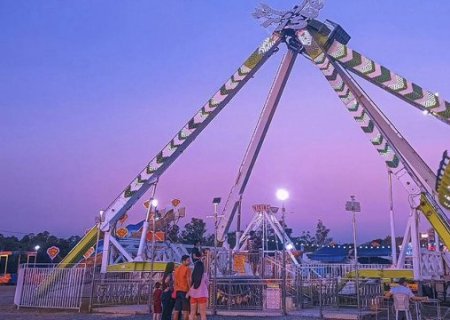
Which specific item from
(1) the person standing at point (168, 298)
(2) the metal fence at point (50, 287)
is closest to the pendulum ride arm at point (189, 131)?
(2) the metal fence at point (50, 287)

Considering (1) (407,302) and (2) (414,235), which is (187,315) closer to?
(1) (407,302)

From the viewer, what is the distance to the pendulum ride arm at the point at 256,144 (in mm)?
22141

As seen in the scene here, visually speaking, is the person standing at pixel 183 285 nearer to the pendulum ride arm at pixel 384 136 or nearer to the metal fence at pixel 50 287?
the metal fence at pixel 50 287

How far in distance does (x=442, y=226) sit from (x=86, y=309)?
12527 millimetres

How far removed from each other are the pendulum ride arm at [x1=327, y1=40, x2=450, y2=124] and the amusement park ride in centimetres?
3

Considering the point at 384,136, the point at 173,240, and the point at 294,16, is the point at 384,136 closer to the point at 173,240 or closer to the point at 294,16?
the point at 294,16

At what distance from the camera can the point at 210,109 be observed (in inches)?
861

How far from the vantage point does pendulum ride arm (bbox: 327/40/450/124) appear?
55.3 ft

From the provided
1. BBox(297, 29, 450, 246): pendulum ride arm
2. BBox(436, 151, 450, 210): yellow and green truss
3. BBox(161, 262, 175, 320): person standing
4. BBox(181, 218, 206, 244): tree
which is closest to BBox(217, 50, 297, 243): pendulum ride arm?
BBox(297, 29, 450, 246): pendulum ride arm

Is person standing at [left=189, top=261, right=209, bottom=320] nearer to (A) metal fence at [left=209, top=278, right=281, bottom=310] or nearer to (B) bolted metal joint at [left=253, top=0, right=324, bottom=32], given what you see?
(A) metal fence at [left=209, top=278, right=281, bottom=310]

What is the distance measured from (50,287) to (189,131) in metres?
8.82

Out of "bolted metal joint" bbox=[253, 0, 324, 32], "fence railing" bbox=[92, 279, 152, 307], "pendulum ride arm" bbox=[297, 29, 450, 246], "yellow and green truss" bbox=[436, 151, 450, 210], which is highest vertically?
"bolted metal joint" bbox=[253, 0, 324, 32]

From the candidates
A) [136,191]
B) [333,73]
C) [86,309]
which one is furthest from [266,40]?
[86,309]

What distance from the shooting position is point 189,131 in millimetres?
21953
